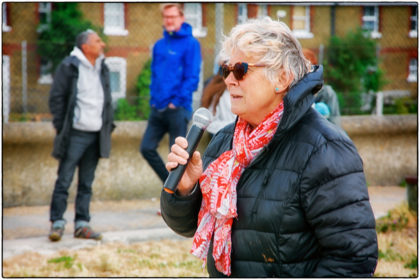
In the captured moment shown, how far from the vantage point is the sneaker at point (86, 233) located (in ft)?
20.8

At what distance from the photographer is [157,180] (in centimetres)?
865

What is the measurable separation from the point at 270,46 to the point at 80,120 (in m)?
4.16

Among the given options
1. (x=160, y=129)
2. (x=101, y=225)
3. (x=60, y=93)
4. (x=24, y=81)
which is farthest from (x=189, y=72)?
(x=24, y=81)

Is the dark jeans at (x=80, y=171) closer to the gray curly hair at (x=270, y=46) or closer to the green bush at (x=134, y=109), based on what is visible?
the green bush at (x=134, y=109)

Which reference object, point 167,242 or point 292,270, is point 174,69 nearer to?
point 167,242

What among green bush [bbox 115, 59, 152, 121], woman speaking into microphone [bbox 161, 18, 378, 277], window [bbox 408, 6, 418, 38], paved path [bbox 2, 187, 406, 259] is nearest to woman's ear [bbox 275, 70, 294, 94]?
woman speaking into microphone [bbox 161, 18, 378, 277]

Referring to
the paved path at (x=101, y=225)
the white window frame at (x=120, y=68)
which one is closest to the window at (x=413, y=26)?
the paved path at (x=101, y=225)

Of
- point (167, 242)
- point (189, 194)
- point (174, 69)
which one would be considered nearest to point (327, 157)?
point (189, 194)

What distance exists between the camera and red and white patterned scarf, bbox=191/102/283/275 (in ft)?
8.45

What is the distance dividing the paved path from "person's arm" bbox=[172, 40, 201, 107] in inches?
57.6

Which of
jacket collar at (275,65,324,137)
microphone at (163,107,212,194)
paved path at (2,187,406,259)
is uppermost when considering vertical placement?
jacket collar at (275,65,324,137)

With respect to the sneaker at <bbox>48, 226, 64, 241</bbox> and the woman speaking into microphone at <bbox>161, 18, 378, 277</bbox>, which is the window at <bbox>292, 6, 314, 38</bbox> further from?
the woman speaking into microphone at <bbox>161, 18, 378, 277</bbox>

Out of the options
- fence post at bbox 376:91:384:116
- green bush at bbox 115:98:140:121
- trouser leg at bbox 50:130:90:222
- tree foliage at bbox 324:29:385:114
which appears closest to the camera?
trouser leg at bbox 50:130:90:222

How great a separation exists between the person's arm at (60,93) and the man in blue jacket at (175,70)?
1217mm
